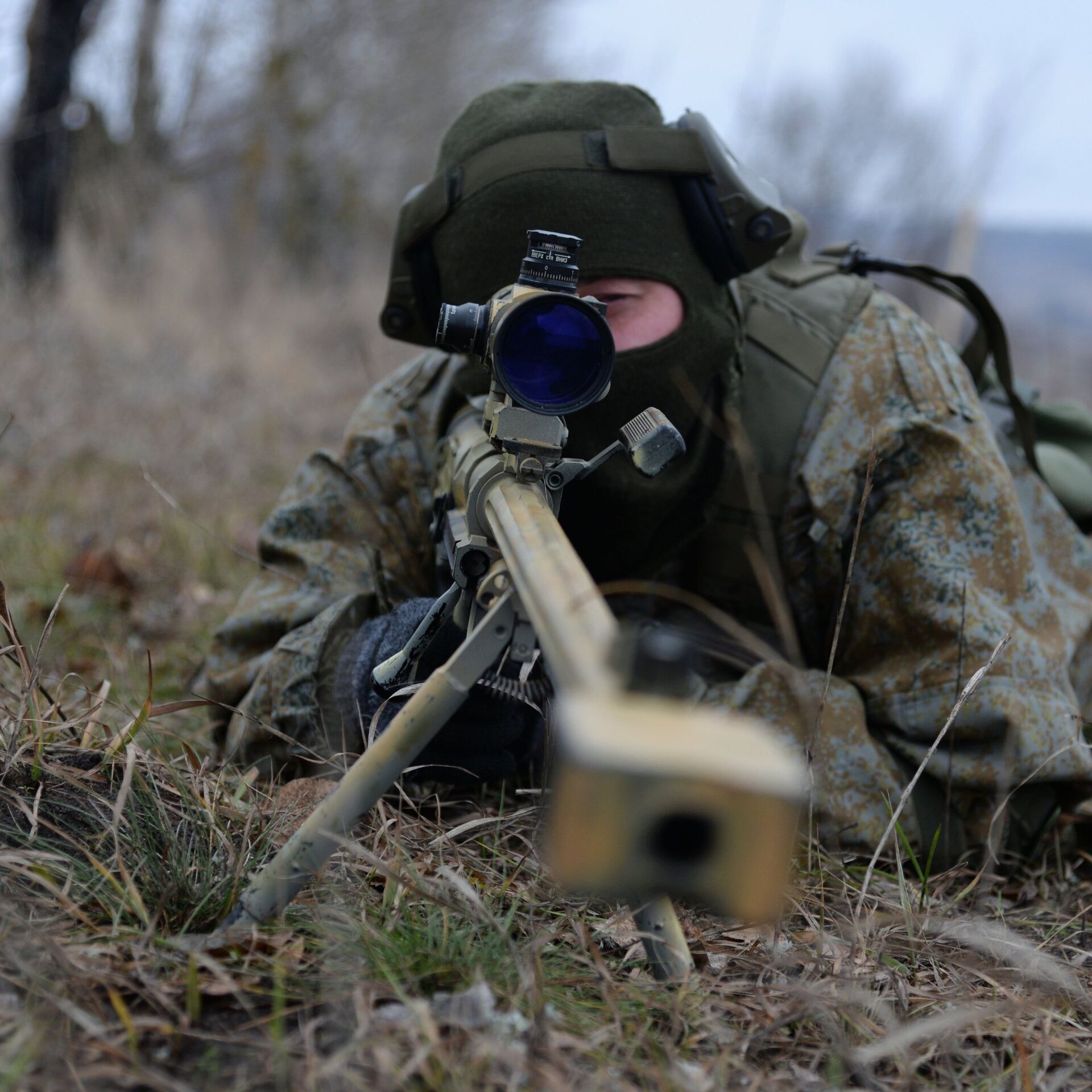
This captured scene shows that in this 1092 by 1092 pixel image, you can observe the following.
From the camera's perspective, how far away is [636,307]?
7.38 ft

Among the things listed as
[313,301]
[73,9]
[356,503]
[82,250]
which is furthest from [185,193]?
[356,503]

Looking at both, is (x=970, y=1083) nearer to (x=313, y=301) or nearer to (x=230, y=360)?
(x=230, y=360)

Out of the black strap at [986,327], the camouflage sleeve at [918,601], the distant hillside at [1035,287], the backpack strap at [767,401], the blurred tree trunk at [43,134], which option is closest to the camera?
the camouflage sleeve at [918,601]

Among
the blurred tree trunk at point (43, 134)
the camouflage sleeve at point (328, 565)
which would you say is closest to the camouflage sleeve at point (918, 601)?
the camouflage sleeve at point (328, 565)

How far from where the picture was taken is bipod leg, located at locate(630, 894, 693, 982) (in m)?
1.39

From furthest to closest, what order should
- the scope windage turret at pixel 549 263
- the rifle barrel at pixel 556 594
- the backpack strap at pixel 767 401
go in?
the backpack strap at pixel 767 401 < the scope windage turret at pixel 549 263 < the rifle barrel at pixel 556 594

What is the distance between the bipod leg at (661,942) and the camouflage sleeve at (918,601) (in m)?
0.73

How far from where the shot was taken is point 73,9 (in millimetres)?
7195

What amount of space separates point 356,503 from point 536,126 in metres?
1.03

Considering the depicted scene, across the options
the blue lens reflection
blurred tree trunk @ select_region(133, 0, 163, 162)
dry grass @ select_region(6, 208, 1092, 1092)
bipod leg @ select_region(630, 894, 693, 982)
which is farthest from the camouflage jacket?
blurred tree trunk @ select_region(133, 0, 163, 162)

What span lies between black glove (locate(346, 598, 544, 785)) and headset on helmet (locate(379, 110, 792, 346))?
34.7 inches

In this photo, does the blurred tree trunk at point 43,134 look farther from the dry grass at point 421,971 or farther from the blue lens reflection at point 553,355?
the blue lens reflection at point 553,355

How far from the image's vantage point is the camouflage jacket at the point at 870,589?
2.14 metres

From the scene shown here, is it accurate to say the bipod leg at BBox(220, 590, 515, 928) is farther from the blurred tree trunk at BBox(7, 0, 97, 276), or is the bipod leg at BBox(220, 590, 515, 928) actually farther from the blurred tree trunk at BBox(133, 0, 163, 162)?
the blurred tree trunk at BBox(133, 0, 163, 162)
